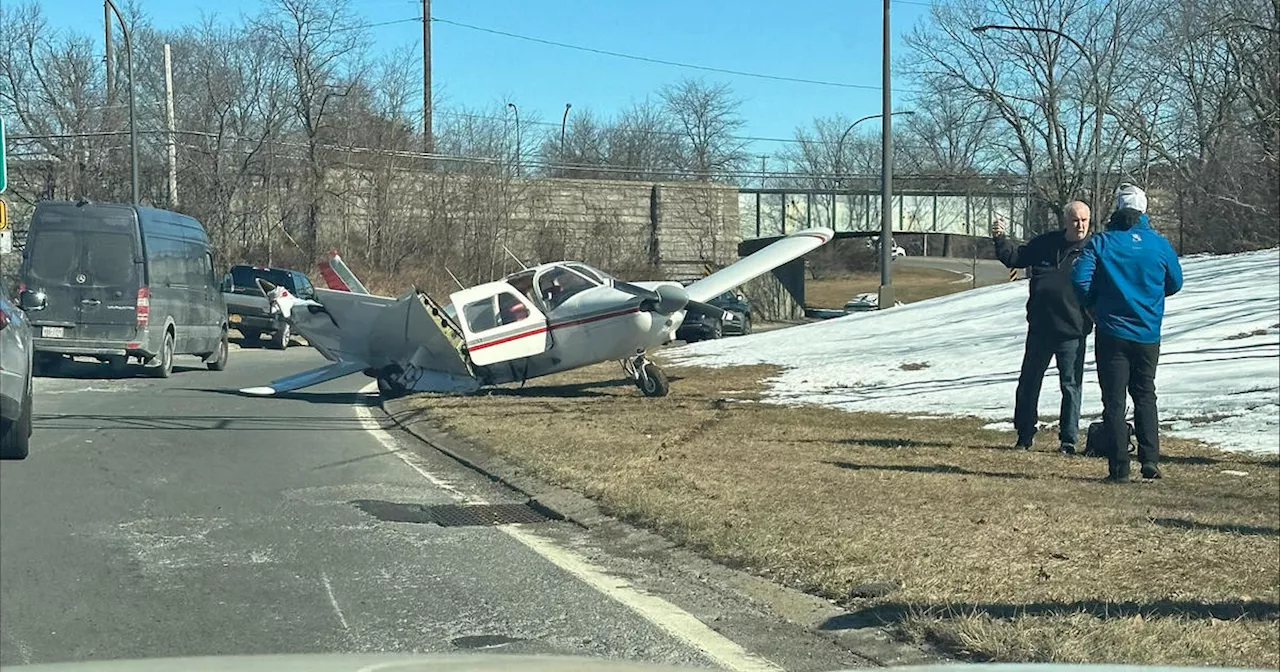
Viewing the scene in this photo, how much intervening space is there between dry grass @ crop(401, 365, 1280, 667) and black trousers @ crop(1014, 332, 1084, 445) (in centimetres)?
34

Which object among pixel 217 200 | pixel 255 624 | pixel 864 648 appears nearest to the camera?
pixel 864 648

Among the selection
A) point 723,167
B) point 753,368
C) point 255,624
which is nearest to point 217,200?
point 255,624

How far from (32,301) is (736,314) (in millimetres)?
35470

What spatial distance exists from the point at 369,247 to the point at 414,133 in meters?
4.53

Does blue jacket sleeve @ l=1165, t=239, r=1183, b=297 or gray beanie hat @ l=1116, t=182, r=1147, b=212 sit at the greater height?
gray beanie hat @ l=1116, t=182, r=1147, b=212

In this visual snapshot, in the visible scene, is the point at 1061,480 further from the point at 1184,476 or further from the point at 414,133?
the point at 414,133

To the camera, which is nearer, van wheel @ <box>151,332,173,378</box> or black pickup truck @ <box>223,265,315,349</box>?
van wheel @ <box>151,332,173,378</box>

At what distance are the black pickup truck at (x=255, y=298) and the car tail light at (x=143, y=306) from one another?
5.57ft

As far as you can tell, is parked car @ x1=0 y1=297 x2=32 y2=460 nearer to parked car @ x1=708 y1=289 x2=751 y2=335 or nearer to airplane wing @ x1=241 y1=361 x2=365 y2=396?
airplane wing @ x1=241 y1=361 x2=365 y2=396

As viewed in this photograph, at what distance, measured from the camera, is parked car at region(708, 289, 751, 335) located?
38.0 m

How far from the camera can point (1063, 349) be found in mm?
10367

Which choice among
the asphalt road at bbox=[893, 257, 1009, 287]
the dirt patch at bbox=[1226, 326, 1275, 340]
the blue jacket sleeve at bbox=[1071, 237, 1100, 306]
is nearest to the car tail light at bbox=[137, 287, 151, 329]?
the blue jacket sleeve at bbox=[1071, 237, 1100, 306]

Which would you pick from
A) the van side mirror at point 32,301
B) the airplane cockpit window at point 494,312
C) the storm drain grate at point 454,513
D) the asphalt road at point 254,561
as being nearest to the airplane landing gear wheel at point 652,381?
the airplane cockpit window at point 494,312

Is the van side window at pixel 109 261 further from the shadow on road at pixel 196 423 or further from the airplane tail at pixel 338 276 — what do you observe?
the airplane tail at pixel 338 276
